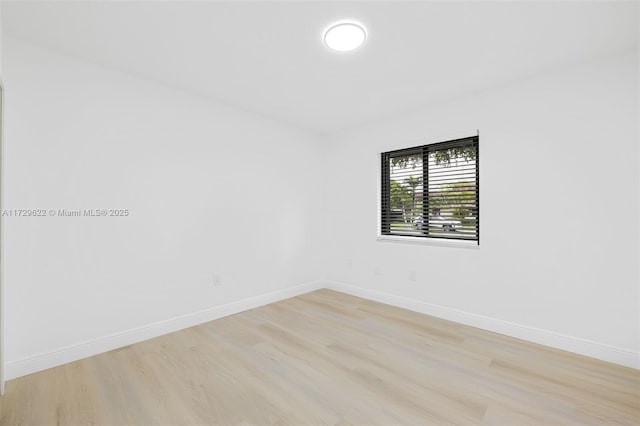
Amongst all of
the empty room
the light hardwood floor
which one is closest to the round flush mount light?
the empty room

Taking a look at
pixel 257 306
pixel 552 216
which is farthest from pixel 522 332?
pixel 257 306

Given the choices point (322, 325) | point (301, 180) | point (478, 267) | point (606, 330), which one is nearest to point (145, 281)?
point (322, 325)

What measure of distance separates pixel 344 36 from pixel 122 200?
2.28 meters

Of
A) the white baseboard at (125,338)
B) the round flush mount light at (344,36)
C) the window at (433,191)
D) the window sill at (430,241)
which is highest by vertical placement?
the round flush mount light at (344,36)

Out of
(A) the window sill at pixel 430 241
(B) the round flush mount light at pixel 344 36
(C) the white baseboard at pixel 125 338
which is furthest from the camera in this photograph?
(A) the window sill at pixel 430 241

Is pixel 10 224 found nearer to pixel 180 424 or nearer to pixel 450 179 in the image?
pixel 180 424

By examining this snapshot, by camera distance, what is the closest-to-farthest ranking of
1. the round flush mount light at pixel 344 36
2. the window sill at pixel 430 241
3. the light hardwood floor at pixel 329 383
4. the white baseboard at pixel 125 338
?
the light hardwood floor at pixel 329 383 < the round flush mount light at pixel 344 36 < the white baseboard at pixel 125 338 < the window sill at pixel 430 241

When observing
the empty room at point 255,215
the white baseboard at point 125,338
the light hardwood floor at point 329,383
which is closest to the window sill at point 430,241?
the empty room at point 255,215

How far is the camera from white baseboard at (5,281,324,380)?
211 cm

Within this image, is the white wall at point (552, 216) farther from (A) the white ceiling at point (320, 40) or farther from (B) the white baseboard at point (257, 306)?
(A) the white ceiling at point (320, 40)

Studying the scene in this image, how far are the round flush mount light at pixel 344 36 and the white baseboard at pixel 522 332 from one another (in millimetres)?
2736

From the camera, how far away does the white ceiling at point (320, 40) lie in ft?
6.00

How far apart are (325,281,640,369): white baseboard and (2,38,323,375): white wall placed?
1.62 m

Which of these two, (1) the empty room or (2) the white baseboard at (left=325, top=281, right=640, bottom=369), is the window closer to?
(1) the empty room
